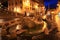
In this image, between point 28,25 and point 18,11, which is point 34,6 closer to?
point 18,11

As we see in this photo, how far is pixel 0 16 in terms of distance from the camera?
2.41m

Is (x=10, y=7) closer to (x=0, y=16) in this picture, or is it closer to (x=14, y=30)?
(x=0, y=16)

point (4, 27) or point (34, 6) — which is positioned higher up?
point (34, 6)

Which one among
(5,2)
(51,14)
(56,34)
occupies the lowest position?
(56,34)

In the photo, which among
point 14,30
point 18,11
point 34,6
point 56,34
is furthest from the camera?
point 34,6

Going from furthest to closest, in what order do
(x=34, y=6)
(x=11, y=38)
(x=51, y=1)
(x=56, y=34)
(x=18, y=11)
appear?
(x=51, y=1)
(x=34, y=6)
(x=18, y=11)
(x=56, y=34)
(x=11, y=38)

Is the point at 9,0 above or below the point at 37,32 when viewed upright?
above

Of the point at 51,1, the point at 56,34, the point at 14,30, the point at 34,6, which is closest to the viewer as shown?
the point at 14,30

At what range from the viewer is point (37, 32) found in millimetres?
1899

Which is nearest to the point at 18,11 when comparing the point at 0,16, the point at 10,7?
the point at 10,7

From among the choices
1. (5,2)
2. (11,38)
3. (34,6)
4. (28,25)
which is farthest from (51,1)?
(11,38)

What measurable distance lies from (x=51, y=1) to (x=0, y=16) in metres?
1.59

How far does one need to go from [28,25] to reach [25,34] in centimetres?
18

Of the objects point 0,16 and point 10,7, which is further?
point 10,7
